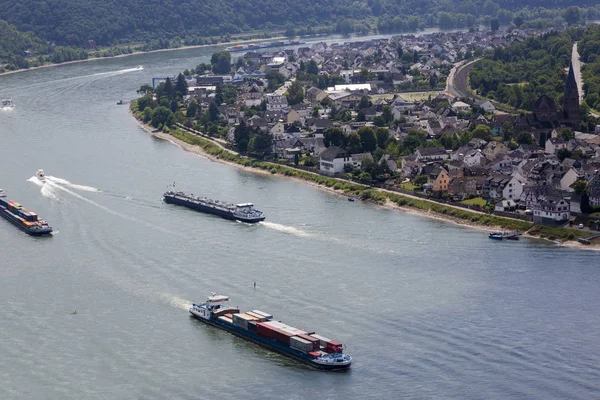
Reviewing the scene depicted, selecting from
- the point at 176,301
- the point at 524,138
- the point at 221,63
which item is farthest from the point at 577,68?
the point at 176,301

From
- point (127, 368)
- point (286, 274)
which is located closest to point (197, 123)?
point (286, 274)

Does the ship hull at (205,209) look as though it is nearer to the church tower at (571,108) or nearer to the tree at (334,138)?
the tree at (334,138)


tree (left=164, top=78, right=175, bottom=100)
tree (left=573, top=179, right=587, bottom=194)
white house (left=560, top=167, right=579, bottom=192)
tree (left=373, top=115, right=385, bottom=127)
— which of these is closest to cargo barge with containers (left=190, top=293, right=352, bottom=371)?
tree (left=573, top=179, right=587, bottom=194)

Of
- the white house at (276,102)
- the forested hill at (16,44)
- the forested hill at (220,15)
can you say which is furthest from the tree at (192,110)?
the forested hill at (220,15)

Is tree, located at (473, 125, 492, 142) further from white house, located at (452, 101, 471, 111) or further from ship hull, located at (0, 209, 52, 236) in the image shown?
ship hull, located at (0, 209, 52, 236)

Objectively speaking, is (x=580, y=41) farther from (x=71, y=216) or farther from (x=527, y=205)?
(x=71, y=216)
